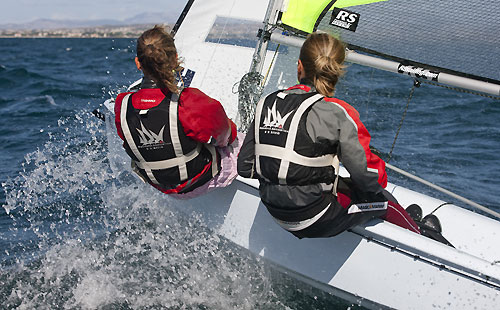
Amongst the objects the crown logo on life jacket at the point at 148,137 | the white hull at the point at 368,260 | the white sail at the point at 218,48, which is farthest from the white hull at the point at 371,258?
the white sail at the point at 218,48

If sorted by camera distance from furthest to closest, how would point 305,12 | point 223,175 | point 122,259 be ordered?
point 122,259 → point 305,12 → point 223,175

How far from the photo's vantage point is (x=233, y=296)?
276cm

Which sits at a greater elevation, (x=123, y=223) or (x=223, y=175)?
(x=223, y=175)

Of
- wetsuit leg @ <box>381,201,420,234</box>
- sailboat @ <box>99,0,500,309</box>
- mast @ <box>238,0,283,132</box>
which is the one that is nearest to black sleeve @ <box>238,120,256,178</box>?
sailboat @ <box>99,0,500,309</box>

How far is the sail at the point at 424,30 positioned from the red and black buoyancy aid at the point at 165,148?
1016mm

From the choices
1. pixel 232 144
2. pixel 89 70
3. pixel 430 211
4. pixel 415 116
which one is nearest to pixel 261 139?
pixel 232 144

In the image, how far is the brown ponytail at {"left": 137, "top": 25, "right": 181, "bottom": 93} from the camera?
224 centimetres

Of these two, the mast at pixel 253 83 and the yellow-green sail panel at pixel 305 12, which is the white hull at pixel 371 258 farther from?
the yellow-green sail panel at pixel 305 12

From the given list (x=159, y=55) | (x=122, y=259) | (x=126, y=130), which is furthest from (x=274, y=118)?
(x=122, y=259)

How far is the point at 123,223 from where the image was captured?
11.8ft

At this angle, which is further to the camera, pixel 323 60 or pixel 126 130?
pixel 126 130

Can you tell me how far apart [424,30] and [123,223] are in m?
2.17

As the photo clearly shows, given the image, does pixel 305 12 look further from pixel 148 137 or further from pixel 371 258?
pixel 371 258

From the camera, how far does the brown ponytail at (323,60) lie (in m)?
2.02
